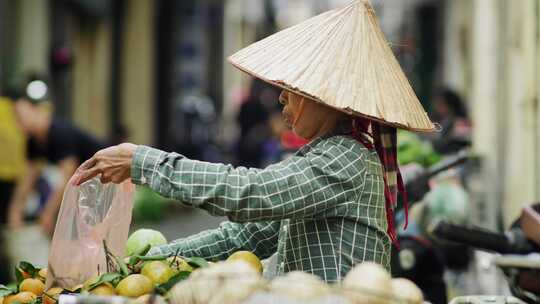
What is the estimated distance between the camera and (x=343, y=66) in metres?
3.82

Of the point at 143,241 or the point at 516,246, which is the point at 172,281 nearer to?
the point at 143,241

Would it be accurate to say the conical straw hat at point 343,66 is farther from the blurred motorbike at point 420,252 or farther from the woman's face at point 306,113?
the blurred motorbike at point 420,252

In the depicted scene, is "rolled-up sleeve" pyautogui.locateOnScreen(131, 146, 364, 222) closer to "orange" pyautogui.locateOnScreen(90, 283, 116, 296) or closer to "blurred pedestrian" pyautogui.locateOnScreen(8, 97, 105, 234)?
"orange" pyautogui.locateOnScreen(90, 283, 116, 296)

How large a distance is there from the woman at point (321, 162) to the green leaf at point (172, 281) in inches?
9.2

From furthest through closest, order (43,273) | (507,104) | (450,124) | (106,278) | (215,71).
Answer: (215,71), (450,124), (507,104), (43,273), (106,278)

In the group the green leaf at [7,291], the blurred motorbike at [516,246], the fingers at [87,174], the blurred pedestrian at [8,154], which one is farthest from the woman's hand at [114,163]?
the blurred pedestrian at [8,154]

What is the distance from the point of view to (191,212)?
20.8 metres

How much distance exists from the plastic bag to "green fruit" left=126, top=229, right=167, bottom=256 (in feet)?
1.05

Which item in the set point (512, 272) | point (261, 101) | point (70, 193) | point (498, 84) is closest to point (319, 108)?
point (70, 193)

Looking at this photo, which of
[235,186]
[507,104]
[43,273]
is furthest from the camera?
[507,104]

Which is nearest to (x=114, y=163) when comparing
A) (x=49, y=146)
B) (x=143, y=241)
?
(x=143, y=241)

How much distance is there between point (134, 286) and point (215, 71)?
107ft

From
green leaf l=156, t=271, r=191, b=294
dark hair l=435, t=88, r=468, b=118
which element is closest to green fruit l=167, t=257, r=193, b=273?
green leaf l=156, t=271, r=191, b=294

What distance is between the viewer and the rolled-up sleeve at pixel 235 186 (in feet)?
11.9
